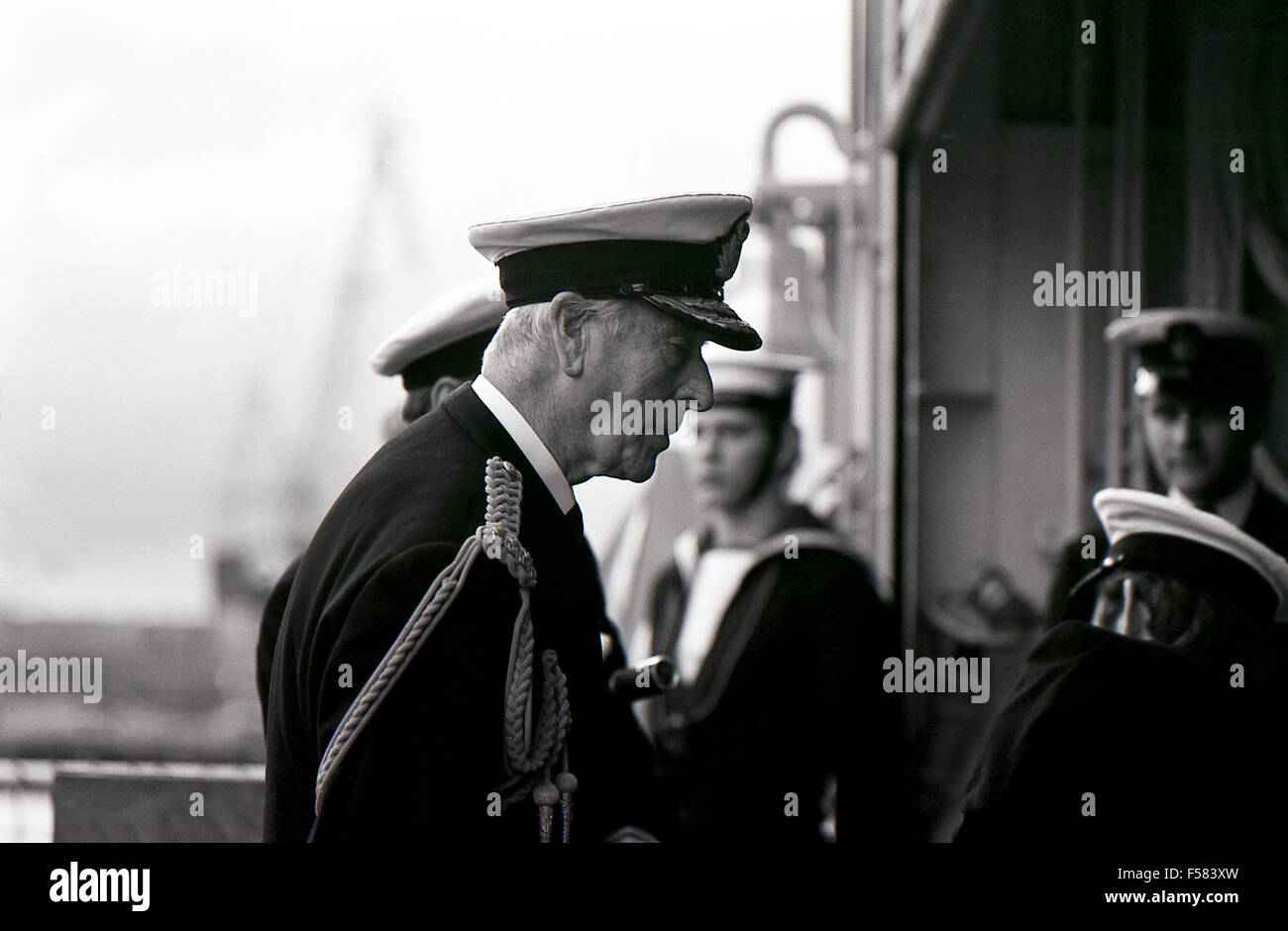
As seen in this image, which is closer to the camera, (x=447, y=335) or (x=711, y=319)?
(x=711, y=319)

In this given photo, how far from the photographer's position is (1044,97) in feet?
11.4

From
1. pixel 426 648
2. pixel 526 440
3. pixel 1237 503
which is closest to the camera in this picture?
pixel 426 648

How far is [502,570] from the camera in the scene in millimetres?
1578

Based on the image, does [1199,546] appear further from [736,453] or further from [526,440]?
[736,453]

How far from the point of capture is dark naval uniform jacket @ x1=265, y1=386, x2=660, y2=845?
4.85ft

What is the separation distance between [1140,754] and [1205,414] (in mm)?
814

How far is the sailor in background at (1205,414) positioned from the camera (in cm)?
262

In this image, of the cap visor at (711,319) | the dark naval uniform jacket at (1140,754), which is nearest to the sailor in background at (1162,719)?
the dark naval uniform jacket at (1140,754)

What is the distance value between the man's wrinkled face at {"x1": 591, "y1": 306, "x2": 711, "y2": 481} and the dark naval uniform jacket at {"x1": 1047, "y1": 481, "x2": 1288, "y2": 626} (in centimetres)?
102

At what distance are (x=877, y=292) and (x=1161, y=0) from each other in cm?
159

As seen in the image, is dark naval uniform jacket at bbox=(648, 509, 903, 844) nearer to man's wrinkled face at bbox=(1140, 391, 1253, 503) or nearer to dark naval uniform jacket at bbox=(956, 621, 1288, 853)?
man's wrinkled face at bbox=(1140, 391, 1253, 503)

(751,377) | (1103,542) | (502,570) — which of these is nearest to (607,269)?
(502,570)
